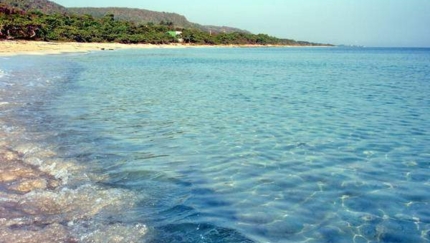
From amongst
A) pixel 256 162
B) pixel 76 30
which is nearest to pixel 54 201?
pixel 256 162

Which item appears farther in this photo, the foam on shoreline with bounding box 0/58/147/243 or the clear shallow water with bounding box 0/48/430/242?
the clear shallow water with bounding box 0/48/430/242

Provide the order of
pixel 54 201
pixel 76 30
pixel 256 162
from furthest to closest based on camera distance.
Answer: pixel 76 30, pixel 256 162, pixel 54 201

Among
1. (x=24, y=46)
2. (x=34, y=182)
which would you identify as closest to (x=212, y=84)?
(x=34, y=182)

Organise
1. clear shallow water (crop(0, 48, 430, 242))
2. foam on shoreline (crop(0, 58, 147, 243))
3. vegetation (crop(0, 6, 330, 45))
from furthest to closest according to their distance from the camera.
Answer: vegetation (crop(0, 6, 330, 45)), clear shallow water (crop(0, 48, 430, 242)), foam on shoreline (crop(0, 58, 147, 243))

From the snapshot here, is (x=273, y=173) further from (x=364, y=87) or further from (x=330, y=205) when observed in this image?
(x=364, y=87)

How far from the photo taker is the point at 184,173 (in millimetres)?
8328

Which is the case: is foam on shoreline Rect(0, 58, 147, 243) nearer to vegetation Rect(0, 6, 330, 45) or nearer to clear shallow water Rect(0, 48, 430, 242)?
clear shallow water Rect(0, 48, 430, 242)

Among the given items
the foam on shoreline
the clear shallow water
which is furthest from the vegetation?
the foam on shoreline

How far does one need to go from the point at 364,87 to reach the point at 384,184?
19741mm

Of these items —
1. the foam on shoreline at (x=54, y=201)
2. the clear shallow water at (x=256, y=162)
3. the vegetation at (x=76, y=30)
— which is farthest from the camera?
the vegetation at (x=76, y=30)

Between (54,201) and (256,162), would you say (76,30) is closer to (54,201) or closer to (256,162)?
(256,162)

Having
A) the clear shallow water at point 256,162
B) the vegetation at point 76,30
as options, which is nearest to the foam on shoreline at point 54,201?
the clear shallow water at point 256,162

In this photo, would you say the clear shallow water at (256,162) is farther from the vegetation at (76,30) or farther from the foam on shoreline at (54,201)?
the vegetation at (76,30)

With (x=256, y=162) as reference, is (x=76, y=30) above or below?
above
